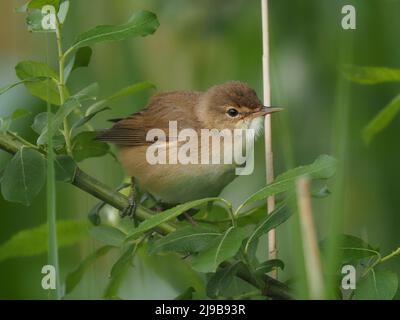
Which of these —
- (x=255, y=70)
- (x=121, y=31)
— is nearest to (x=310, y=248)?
(x=121, y=31)

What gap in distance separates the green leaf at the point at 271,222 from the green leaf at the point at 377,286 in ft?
0.96

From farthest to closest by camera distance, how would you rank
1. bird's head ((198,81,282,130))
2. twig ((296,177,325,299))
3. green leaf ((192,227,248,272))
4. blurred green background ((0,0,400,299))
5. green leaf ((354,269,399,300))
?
blurred green background ((0,0,400,299)) → bird's head ((198,81,282,130)) → green leaf ((354,269,399,300)) → green leaf ((192,227,248,272)) → twig ((296,177,325,299))

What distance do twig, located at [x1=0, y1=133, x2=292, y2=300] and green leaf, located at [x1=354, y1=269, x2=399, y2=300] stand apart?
0.23 metres

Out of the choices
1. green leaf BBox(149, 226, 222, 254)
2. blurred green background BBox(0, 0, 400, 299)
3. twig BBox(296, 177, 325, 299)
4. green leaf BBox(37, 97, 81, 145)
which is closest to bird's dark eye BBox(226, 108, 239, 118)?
blurred green background BBox(0, 0, 400, 299)

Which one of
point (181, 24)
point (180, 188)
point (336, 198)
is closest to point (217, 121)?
point (180, 188)

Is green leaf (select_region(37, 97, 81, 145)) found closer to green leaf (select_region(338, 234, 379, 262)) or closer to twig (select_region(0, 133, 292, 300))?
twig (select_region(0, 133, 292, 300))

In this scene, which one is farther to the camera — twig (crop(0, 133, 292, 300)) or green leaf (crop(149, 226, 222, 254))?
twig (crop(0, 133, 292, 300))

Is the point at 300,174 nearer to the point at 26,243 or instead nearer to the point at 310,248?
the point at 310,248

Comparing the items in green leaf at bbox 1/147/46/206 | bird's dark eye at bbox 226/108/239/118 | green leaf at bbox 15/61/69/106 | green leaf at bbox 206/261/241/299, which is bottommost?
green leaf at bbox 206/261/241/299

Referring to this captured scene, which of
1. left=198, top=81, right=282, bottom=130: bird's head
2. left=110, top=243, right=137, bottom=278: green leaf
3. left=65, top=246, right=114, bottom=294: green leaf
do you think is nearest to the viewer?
left=110, top=243, right=137, bottom=278: green leaf

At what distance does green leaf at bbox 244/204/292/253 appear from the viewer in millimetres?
2221

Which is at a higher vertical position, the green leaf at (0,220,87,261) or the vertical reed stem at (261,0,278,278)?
the vertical reed stem at (261,0,278,278)

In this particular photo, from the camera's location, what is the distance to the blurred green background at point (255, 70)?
3.76 m
